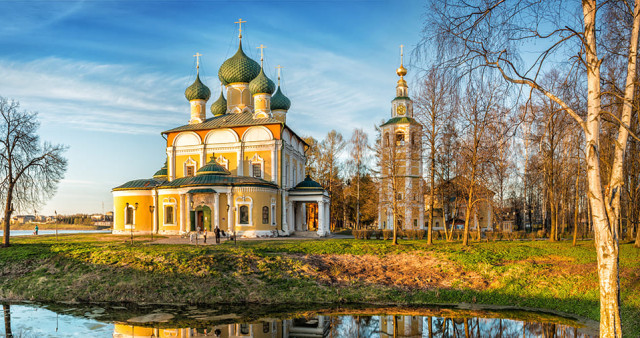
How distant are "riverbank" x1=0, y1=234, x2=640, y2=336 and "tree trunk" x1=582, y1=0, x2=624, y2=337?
19.7 feet

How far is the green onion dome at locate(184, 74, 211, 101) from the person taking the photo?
1396 inches

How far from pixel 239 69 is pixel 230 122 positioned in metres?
5.72

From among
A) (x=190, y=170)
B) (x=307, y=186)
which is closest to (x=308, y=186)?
(x=307, y=186)

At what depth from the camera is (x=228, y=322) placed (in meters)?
11.6

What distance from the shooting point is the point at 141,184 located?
32.4 meters

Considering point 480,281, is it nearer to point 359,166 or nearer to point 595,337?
point 595,337

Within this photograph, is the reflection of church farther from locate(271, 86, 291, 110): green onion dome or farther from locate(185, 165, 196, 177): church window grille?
locate(271, 86, 291, 110): green onion dome

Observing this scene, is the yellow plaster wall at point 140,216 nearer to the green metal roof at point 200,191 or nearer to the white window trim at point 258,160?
the green metal roof at point 200,191

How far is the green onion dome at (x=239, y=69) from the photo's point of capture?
35.9 metres

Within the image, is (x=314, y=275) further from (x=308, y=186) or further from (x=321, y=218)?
(x=308, y=186)

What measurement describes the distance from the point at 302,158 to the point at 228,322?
26.2 m

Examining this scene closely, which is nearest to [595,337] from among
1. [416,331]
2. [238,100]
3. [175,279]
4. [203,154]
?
[416,331]

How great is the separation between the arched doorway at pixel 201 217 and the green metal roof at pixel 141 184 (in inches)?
219

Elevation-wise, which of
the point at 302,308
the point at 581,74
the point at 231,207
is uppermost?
the point at 581,74
